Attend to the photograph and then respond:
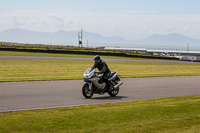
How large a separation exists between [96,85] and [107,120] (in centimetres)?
540

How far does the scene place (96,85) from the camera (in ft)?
47.9

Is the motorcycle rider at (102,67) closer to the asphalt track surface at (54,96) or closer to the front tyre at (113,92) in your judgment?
the front tyre at (113,92)

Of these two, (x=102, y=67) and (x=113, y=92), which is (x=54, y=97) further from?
(x=113, y=92)

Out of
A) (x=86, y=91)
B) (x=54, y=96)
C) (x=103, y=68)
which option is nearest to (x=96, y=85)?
(x=86, y=91)

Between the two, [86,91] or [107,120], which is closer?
[107,120]

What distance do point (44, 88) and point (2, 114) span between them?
690cm

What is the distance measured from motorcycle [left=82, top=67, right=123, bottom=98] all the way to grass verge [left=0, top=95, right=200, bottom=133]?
2771 mm

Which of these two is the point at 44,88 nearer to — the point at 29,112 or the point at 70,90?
the point at 70,90

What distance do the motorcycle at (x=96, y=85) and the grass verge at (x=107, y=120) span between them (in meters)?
2.77

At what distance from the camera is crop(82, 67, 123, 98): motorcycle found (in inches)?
559

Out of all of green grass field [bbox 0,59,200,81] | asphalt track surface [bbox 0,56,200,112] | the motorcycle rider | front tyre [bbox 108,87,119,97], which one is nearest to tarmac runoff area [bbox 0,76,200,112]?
asphalt track surface [bbox 0,56,200,112]

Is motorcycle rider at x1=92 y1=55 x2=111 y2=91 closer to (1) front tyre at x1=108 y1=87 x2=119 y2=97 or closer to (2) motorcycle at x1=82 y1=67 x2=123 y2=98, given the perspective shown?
(2) motorcycle at x1=82 y1=67 x2=123 y2=98

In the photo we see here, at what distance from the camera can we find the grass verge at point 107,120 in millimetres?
8211

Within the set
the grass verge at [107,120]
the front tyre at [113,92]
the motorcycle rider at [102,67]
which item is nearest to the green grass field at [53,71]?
the front tyre at [113,92]
